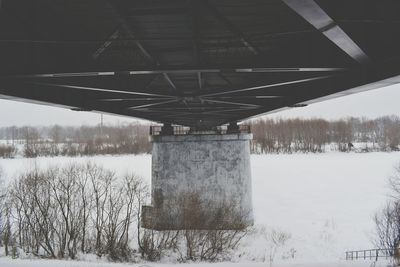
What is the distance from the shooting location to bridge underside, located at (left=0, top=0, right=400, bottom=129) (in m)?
5.47

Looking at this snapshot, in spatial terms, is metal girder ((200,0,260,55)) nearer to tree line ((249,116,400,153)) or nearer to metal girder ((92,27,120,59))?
metal girder ((92,27,120,59))

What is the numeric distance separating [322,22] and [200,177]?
2192 centimetres

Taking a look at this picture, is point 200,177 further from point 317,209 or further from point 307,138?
point 307,138

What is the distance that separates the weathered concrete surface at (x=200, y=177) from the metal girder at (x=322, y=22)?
63.4 feet

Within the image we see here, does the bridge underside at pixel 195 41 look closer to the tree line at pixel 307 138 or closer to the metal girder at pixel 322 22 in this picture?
the metal girder at pixel 322 22

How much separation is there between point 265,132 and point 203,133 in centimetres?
8156

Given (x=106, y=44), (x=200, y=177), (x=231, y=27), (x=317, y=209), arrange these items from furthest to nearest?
(x=317, y=209)
(x=200, y=177)
(x=106, y=44)
(x=231, y=27)

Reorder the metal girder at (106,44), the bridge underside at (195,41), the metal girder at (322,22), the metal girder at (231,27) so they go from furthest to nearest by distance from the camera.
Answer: the metal girder at (106,44), the metal girder at (231,27), the bridge underside at (195,41), the metal girder at (322,22)

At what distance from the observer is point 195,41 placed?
654 centimetres

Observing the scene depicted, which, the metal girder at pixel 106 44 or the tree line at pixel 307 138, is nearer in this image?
the metal girder at pixel 106 44

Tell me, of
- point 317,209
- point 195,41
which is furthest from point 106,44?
point 317,209

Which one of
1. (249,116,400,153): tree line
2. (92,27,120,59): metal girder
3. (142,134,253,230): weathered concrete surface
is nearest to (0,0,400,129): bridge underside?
(92,27,120,59): metal girder

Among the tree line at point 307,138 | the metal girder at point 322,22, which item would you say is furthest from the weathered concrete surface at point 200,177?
the tree line at point 307,138

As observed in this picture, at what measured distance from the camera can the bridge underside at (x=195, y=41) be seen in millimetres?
5473
